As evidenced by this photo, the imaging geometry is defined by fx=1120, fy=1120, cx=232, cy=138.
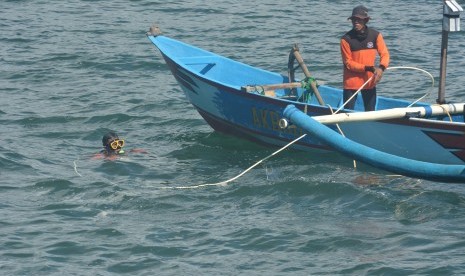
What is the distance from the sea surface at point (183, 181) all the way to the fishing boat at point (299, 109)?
33 cm

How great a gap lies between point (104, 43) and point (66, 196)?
9.88 m

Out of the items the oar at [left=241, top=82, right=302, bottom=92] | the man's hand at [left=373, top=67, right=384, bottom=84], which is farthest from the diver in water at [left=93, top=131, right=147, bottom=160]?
the man's hand at [left=373, top=67, right=384, bottom=84]

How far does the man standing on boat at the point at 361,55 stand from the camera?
14.8m

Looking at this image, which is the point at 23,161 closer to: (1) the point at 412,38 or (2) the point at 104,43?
(2) the point at 104,43

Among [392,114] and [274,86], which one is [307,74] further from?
[392,114]

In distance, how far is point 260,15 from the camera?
1028 inches

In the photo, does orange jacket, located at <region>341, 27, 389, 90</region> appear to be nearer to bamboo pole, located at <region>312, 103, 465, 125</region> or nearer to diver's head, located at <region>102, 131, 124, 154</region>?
bamboo pole, located at <region>312, 103, 465, 125</region>

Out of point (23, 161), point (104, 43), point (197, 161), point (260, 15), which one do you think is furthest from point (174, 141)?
point (260, 15)

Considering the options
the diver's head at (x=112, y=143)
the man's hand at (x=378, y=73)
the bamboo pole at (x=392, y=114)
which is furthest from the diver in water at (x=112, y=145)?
the man's hand at (x=378, y=73)

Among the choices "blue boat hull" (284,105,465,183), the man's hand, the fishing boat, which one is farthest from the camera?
the man's hand

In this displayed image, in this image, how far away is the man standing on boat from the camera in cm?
1475

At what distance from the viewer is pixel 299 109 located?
1498 centimetres

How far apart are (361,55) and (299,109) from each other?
109cm

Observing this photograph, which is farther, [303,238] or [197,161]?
[197,161]
